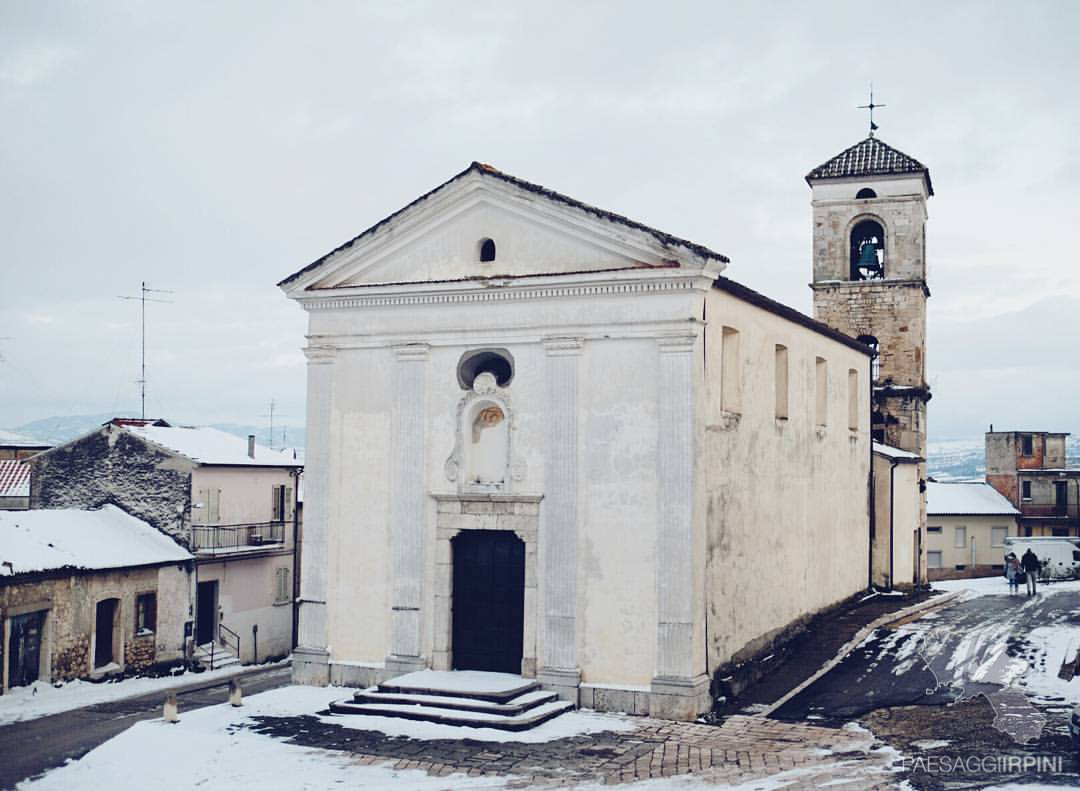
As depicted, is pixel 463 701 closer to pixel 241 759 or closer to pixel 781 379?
pixel 241 759

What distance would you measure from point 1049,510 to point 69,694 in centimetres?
4766

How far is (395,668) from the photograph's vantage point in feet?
61.9

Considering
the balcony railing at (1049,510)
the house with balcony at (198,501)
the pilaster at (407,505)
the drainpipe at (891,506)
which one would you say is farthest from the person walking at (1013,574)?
the balcony railing at (1049,510)

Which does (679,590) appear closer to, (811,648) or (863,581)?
(811,648)

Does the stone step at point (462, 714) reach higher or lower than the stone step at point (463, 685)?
lower

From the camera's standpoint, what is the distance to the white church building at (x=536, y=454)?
17500 mm

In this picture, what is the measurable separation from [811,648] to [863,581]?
7500 mm

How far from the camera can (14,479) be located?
1417 inches

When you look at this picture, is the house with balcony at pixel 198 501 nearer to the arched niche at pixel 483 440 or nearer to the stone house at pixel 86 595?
the stone house at pixel 86 595

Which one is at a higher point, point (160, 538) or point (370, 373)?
point (370, 373)

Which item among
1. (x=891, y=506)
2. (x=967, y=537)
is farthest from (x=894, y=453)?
(x=967, y=537)

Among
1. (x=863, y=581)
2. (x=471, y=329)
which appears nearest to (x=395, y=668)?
(x=471, y=329)

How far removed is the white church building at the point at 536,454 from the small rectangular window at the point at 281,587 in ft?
45.6

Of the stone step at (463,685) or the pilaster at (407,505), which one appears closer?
the stone step at (463,685)
